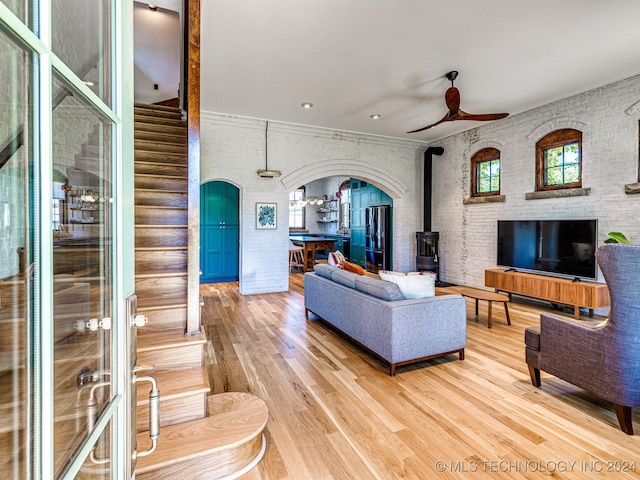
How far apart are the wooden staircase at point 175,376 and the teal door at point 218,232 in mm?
3627

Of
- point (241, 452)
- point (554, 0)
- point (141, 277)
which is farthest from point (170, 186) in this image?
point (554, 0)

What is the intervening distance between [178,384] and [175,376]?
0.11 meters

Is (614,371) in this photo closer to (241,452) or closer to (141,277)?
(241,452)

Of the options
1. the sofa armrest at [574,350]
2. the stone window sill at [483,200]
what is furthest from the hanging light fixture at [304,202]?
the sofa armrest at [574,350]

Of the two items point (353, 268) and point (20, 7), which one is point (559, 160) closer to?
point (353, 268)

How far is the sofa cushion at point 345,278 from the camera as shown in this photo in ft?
11.3

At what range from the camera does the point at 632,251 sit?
1.82 m

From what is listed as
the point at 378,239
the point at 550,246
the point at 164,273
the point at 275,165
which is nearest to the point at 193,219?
the point at 164,273

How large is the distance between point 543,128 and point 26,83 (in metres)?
6.34

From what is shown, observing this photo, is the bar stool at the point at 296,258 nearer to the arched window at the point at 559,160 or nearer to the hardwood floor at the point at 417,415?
the hardwood floor at the point at 417,415

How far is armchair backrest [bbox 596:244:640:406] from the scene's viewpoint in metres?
1.85

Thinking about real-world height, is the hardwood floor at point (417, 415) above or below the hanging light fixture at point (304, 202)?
below

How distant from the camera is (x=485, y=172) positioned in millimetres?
6273

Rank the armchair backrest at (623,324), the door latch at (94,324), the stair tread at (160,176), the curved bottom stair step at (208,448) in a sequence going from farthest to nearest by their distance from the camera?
the stair tread at (160,176), the armchair backrest at (623,324), the curved bottom stair step at (208,448), the door latch at (94,324)
